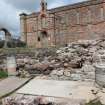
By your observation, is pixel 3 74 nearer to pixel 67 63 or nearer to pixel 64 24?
pixel 67 63

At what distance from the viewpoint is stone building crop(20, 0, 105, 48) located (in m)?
35.9

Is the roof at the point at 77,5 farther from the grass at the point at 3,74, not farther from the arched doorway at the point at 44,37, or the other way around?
the grass at the point at 3,74

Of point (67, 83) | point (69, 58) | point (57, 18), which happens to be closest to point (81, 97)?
point (67, 83)

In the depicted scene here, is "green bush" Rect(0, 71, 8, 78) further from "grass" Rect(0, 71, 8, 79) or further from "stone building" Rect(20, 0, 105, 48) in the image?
"stone building" Rect(20, 0, 105, 48)

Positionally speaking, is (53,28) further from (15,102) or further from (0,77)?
→ (15,102)

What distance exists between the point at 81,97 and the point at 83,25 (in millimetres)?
27269

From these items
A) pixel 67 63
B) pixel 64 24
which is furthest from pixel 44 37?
pixel 67 63

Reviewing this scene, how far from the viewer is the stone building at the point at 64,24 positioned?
35947 millimetres

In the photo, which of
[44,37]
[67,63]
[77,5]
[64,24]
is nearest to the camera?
[67,63]

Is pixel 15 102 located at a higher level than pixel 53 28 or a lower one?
lower

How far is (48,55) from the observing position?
678 inches

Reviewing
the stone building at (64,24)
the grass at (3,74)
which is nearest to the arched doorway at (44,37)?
the stone building at (64,24)

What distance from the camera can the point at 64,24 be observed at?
130 ft

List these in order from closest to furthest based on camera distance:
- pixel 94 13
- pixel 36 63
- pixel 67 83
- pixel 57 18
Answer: pixel 67 83
pixel 36 63
pixel 94 13
pixel 57 18
